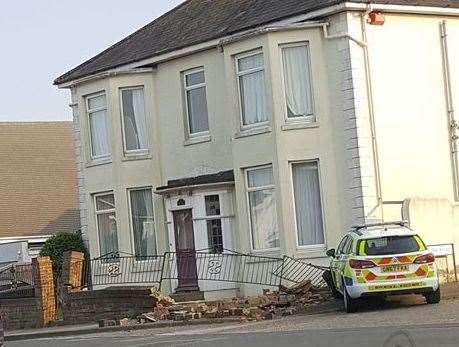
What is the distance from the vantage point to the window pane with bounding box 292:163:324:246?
99.3 ft

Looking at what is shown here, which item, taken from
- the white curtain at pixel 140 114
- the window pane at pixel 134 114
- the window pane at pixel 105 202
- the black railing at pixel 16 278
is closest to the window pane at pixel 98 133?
the window pane at pixel 134 114

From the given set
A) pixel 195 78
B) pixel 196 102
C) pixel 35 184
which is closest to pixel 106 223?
pixel 196 102

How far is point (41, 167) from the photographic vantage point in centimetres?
5503

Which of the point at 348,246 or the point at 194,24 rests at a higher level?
the point at 194,24

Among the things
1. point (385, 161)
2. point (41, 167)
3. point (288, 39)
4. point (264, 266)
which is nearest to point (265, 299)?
point (264, 266)

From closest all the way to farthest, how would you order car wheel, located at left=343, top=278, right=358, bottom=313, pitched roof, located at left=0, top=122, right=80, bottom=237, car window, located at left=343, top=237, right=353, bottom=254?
1. car wheel, located at left=343, top=278, right=358, bottom=313
2. car window, located at left=343, top=237, right=353, bottom=254
3. pitched roof, located at left=0, top=122, right=80, bottom=237

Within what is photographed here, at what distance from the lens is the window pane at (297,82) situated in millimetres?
30203

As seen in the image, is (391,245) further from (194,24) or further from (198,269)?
(194,24)

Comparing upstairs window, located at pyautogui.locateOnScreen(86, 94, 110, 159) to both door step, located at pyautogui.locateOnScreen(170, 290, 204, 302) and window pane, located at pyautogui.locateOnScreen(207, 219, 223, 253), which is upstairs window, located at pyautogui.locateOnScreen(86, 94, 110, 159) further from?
door step, located at pyautogui.locateOnScreen(170, 290, 204, 302)

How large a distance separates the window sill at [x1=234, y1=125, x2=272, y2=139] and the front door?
3.14m

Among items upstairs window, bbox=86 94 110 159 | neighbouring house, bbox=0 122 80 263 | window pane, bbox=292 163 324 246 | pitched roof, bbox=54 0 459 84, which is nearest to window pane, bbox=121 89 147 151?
upstairs window, bbox=86 94 110 159

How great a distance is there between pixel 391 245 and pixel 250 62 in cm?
868

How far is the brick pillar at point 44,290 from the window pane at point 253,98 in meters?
6.89

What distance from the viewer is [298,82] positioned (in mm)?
30281
